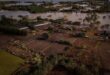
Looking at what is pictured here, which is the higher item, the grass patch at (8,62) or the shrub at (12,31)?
the shrub at (12,31)

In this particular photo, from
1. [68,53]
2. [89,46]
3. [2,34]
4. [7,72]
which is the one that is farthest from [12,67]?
[2,34]

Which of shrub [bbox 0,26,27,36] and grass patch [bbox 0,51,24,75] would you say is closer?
grass patch [bbox 0,51,24,75]

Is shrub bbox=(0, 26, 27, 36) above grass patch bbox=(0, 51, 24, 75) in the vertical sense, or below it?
above

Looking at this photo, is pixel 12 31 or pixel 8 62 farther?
pixel 12 31

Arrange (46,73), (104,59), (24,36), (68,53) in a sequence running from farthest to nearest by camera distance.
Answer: (24,36) < (68,53) < (104,59) < (46,73)

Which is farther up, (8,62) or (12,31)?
(12,31)

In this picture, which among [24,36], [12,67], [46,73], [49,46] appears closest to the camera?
[46,73]

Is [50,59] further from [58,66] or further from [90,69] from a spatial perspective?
[90,69]

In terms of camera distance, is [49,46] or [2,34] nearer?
[49,46]
